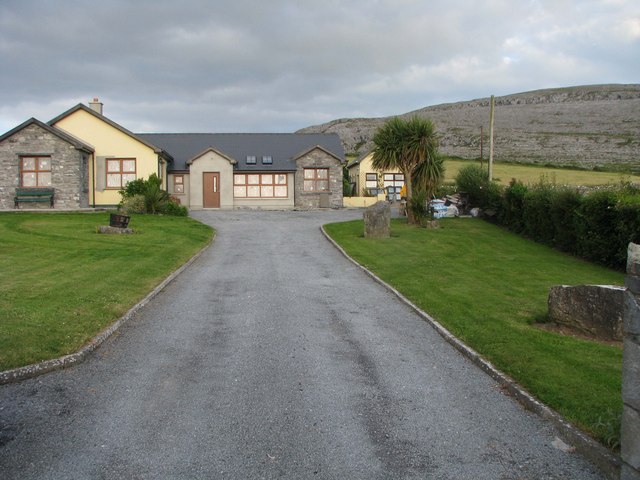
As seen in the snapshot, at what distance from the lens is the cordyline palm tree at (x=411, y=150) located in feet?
92.5

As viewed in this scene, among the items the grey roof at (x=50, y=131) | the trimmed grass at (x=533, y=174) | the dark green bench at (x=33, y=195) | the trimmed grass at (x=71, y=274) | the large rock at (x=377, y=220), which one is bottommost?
the trimmed grass at (x=71, y=274)

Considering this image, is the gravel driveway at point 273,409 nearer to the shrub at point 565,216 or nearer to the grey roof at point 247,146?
the shrub at point 565,216

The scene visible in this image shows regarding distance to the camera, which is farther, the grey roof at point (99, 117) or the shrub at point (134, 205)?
the grey roof at point (99, 117)

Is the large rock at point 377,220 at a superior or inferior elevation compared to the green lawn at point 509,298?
superior

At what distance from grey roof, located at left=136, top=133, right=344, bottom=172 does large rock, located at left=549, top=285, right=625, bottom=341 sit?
113 feet

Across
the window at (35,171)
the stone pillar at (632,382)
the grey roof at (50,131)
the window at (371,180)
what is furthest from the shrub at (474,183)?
the stone pillar at (632,382)

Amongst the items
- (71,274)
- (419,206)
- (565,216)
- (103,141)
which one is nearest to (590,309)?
(71,274)

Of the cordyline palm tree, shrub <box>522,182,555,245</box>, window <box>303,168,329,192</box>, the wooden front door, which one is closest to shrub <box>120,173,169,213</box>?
the wooden front door

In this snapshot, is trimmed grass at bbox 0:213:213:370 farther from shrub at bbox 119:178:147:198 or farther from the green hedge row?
the green hedge row

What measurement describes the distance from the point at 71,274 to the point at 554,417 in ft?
38.4

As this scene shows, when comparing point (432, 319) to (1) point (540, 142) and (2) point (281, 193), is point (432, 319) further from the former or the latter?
(1) point (540, 142)

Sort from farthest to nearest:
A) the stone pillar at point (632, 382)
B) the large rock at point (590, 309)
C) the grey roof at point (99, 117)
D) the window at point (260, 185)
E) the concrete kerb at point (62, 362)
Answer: the window at point (260, 185), the grey roof at point (99, 117), the large rock at point (590, 309), the concrete kerb at point (62, 362), the stone pillar at point (632, 382)

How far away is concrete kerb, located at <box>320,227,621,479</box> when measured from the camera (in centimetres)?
514

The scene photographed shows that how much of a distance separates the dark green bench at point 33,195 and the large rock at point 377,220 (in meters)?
19.1
